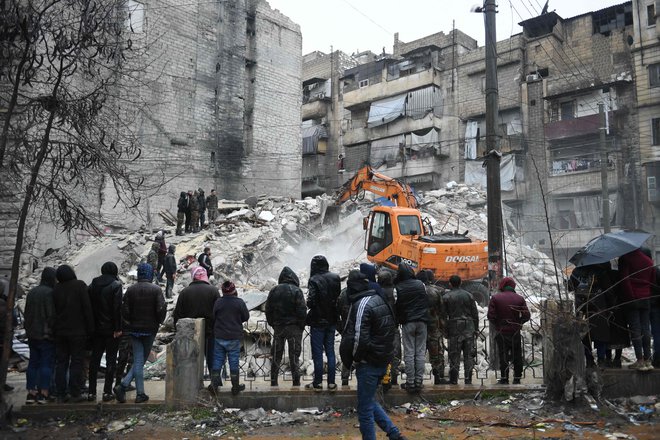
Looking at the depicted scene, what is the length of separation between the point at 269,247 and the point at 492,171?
11.3 metres

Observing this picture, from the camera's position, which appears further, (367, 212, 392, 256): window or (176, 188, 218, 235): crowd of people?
(176, 188, 218, 235): crowd of people

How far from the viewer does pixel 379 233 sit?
568 inches

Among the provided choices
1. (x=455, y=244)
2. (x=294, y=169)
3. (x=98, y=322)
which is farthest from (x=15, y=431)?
(x=294, y=169)

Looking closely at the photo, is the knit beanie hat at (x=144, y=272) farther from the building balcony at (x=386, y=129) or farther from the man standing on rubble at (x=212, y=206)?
the building balcony at (x=386, y=129)

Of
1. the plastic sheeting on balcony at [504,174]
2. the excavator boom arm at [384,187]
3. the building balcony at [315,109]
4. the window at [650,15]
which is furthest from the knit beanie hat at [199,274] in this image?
the building balcony at [315,109]

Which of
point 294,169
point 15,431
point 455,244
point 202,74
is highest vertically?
point 202,74

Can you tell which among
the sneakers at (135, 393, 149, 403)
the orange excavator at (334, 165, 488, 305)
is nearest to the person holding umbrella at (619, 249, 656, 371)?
the sneakers at (135, 393, 149, 403)

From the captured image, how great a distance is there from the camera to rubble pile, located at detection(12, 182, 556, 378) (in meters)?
17.1

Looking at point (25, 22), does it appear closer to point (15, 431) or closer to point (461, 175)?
point (15, 431)

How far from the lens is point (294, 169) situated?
32.5 meters

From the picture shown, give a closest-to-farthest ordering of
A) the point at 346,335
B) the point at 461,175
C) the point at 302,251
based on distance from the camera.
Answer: the point at 346,335 → the point at 302,251 → the point at 461,175

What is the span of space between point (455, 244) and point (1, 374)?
10.2 metres

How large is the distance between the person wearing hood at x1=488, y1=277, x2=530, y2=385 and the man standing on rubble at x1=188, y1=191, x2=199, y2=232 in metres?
14.4

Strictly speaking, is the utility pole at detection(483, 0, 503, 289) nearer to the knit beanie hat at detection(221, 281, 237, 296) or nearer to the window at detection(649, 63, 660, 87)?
the knit beanie hat at detection(221, 281, 237, 296)
